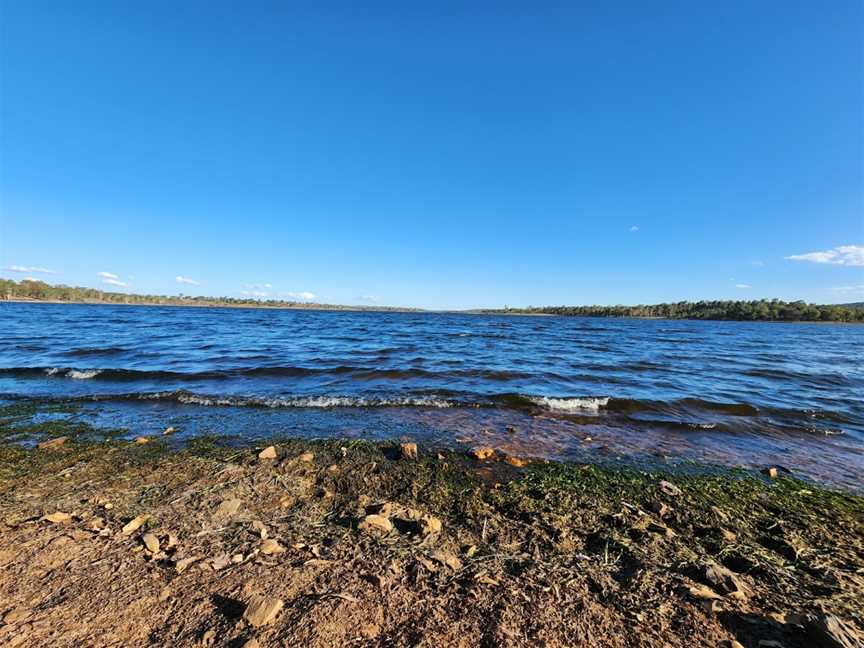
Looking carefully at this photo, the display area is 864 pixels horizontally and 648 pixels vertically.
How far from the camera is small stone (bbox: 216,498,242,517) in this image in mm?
3805

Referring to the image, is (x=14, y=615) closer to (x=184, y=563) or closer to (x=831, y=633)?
(x=184, y=563)

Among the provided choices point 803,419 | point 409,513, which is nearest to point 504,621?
point 409,513

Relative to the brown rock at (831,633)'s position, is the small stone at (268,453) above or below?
below

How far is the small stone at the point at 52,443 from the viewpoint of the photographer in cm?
575

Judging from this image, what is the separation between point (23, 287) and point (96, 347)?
430 feet

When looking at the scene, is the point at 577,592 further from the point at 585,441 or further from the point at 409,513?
the point at 585,441

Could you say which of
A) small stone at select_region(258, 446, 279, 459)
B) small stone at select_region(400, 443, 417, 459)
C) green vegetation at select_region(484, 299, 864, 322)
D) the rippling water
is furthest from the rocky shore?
green vegetation at select_region(484, 299, 864, 322)

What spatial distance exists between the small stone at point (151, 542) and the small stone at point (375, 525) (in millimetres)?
1854

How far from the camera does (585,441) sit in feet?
22.4

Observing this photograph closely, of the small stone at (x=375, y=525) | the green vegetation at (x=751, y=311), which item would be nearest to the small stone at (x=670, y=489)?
the small stone at (x=375, y=525)

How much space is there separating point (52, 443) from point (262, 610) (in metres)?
6.51

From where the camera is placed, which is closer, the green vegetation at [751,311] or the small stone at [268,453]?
the small stone at [268,453]

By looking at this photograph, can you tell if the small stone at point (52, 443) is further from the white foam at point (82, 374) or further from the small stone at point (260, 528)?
the white foam at point (82, 374)

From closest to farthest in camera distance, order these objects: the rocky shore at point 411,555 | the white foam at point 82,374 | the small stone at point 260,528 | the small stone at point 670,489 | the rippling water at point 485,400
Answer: the rocky shore at point 411,555, the small stone at point 260,528, the small stone at point 670,489, the rippling water at point 485,400, the white foam at point 82,374
